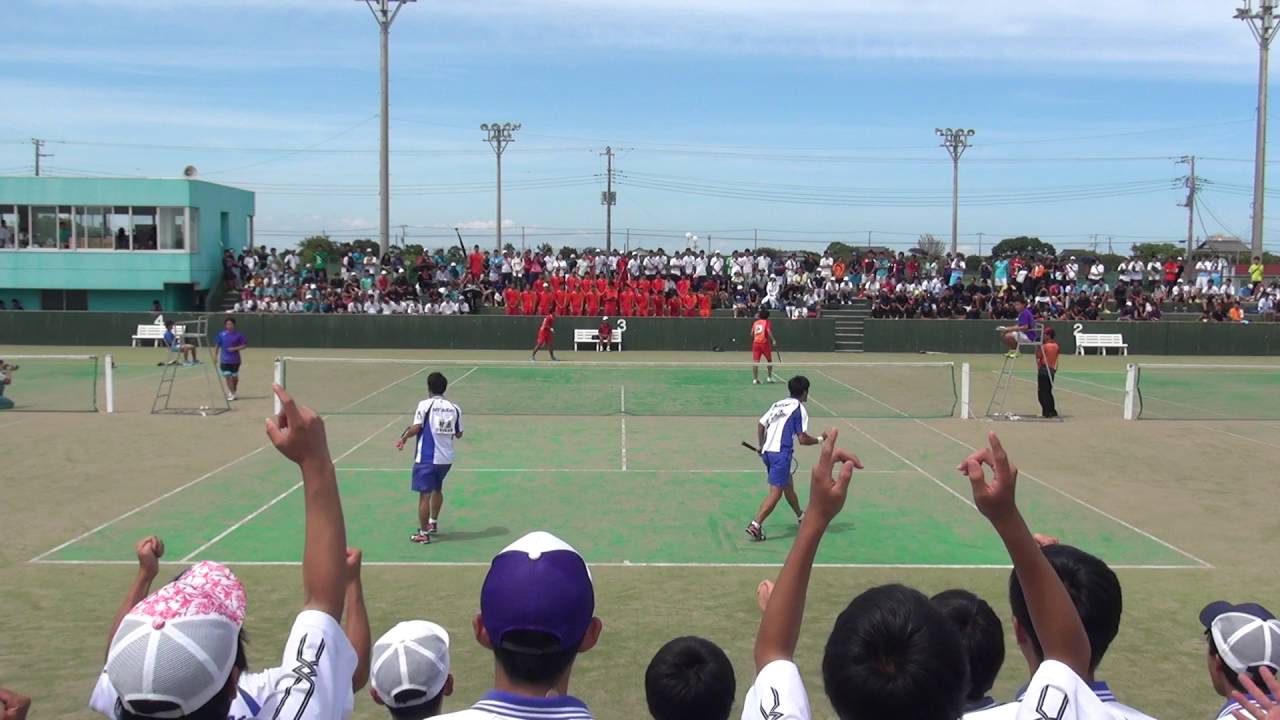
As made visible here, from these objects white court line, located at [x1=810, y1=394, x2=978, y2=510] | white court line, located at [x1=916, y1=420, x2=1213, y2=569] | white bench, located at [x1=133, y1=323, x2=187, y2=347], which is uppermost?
white bench, located at [x1=133, y1=323, x2=187, y2=347]

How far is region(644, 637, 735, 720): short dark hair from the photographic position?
14.8 feet

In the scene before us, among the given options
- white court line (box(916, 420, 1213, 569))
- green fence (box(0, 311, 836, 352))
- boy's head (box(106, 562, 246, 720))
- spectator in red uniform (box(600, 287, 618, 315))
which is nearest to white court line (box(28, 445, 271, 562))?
boy's head (box(106, 562, 246, 720))

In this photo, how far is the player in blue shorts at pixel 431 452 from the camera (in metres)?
11.8

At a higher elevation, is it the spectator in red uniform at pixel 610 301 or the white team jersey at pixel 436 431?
the spectator in red uniform at pixel 610 301

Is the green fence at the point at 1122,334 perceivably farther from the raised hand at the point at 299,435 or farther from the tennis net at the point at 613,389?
the raised hand at the point at 299,435

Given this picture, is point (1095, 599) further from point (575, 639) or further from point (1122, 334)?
point (1122, 334)

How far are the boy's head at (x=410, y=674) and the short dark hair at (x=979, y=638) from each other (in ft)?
6.22

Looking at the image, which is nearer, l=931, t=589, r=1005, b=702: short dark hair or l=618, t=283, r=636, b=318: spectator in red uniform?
l=931, t=589, r=1005, b=702: short dark hair

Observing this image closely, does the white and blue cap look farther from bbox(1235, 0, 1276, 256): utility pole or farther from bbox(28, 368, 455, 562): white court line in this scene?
bbox(1235, 0, 1276, 256): utility pole

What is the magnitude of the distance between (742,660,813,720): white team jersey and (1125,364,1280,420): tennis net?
65.8 ft

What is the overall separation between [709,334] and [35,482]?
28.0 m

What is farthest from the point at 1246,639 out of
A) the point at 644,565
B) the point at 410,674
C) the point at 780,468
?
the point at 780,468

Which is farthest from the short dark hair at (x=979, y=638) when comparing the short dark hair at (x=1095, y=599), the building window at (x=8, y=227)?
the building window at (x=8, y=227)

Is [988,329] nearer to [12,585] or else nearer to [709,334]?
[709,334]
